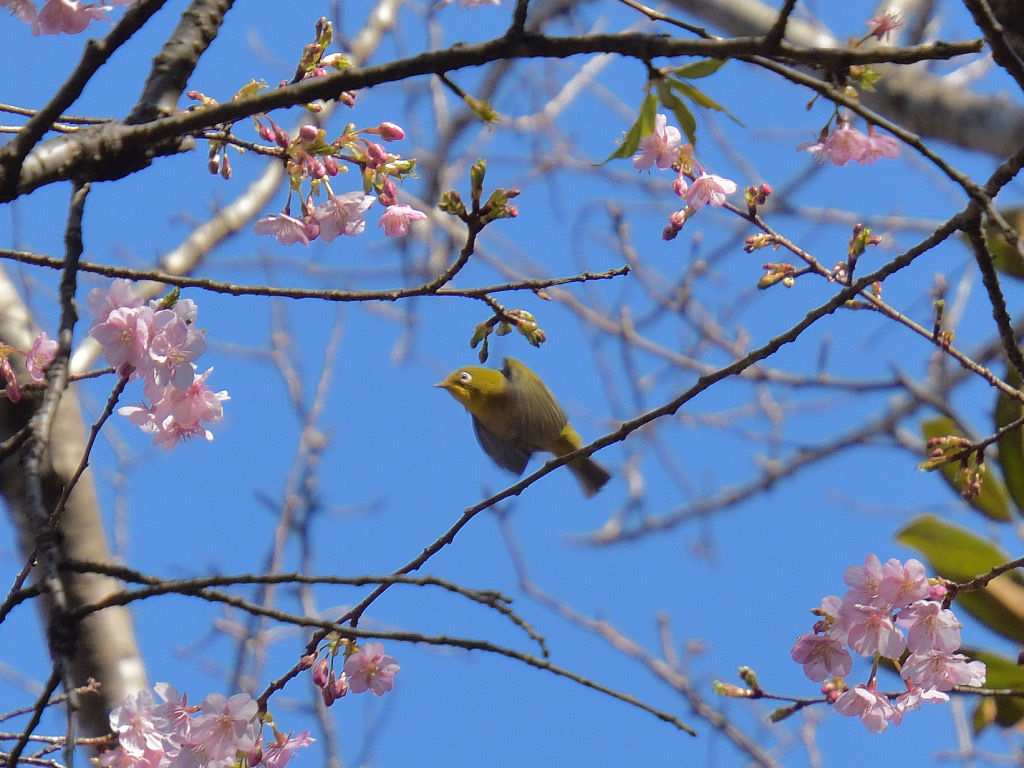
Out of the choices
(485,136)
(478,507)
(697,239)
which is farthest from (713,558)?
(478,507)

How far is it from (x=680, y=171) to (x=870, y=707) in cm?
99

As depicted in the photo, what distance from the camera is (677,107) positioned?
1226 mm

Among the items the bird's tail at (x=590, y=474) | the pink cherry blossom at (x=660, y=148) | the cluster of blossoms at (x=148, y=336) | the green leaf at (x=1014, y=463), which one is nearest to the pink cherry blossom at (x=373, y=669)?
the cluster of blossoms at (x=148, y=336)

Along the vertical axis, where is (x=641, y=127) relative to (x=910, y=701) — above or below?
above

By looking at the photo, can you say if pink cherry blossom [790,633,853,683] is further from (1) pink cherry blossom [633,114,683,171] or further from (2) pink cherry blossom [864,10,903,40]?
(2) pink cherry blossom [864,10,903,40]

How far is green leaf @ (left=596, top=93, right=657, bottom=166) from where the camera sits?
1.23m

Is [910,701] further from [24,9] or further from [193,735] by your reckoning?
[24,9]

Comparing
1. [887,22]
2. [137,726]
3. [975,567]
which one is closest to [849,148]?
[887,22]

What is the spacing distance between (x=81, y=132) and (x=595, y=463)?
2.28 meters

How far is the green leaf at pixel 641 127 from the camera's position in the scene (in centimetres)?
123

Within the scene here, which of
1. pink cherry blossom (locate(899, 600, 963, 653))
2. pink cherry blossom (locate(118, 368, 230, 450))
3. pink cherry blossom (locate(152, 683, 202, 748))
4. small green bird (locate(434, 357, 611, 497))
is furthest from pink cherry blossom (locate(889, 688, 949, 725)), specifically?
small green bird (locate(434, 357, 611, 497))

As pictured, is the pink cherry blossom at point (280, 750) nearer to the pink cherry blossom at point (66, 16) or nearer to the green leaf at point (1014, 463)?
the pink cherry blossom at point (66, 16)

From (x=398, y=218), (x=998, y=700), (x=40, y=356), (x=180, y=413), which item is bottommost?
(x=998, y=700)

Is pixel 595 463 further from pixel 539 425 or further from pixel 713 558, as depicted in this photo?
pixel 713 558
